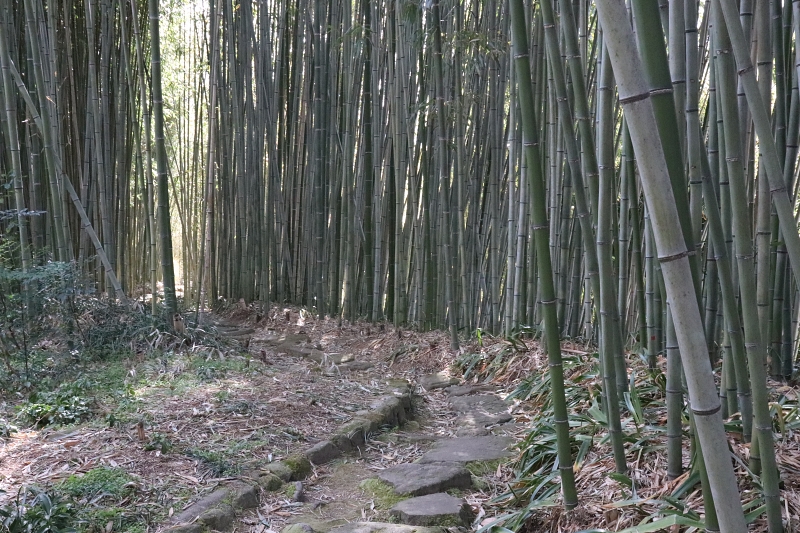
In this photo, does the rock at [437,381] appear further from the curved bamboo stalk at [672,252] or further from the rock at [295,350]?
the curved bamboo stalk at [672,252]

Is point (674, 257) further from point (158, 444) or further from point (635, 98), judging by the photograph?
point (158, 444)

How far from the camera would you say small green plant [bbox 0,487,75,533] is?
1.45 meters

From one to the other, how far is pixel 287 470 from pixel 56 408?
2.82 ft

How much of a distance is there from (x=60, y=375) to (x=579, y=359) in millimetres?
2113

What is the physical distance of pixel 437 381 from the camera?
3369 millimetres

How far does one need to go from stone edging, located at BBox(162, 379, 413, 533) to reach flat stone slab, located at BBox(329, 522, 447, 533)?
0.27 m

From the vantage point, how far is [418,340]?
393 centimetres

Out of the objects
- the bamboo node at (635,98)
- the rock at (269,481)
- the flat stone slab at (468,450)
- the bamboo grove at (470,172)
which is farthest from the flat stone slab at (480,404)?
the bamboo node at (635,98)

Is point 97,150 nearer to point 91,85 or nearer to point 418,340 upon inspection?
point 91,85

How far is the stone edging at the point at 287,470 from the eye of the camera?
1.66m

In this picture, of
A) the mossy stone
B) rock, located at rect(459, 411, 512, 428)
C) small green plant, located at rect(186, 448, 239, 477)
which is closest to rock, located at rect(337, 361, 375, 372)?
rock, located at rect(459, 411, 512, 428)

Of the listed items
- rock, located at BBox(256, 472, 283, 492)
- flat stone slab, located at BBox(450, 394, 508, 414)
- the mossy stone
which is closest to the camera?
rock, located at BBox(256, 472, 283, 492)

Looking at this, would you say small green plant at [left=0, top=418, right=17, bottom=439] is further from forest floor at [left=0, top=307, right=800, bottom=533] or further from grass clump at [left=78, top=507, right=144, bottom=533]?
grass clump at [left=78, top=507, right=144, bottom=533]

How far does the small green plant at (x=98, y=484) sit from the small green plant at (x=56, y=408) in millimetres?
554
